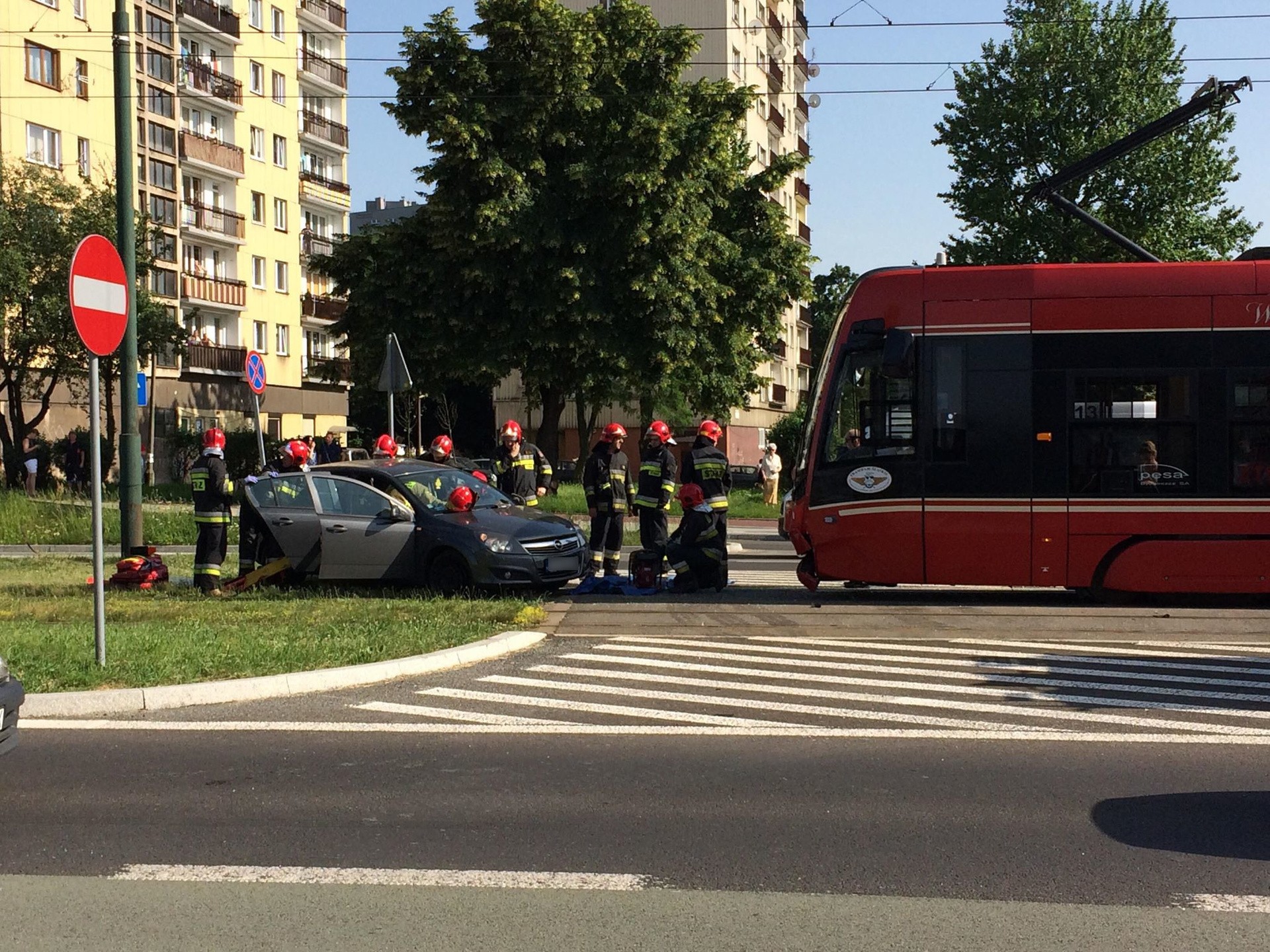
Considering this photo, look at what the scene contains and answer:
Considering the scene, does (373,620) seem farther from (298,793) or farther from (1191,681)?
(1191,681)

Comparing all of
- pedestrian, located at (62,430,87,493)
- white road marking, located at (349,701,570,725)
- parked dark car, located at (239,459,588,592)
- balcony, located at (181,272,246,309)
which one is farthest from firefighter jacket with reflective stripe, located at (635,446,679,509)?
balcony, located at (181,272,246,309)

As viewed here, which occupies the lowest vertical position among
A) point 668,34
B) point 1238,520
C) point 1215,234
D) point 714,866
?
point 714,866

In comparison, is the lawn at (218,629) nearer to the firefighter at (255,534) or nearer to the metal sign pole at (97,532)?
the metal sign pole at (97,532)

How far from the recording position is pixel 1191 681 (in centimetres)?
935

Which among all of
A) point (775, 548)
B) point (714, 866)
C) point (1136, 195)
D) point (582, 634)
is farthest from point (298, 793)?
point (1136, 195)

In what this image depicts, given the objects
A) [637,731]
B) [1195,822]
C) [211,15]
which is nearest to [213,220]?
[211,15]

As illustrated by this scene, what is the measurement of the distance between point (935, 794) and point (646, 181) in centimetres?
2853

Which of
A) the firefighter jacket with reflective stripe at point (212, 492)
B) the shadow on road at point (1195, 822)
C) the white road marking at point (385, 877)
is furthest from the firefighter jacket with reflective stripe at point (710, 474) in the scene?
the white road marking at point (385, 877)

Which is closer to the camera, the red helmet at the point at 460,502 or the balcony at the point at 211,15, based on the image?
the red helmet at the point at 460,502

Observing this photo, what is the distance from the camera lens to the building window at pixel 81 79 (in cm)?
4878

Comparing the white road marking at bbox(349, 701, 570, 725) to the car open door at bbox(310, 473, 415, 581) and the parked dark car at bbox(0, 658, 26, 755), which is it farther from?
the car open door at bbox(310, 473, 415, 581)

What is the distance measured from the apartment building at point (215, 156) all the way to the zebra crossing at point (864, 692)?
3354cm

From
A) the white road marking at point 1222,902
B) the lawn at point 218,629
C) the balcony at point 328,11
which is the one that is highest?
the balcony at point 328,11

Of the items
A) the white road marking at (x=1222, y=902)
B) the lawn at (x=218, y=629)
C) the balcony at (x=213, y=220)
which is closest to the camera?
the white road marking at (x=1222, y=902)
